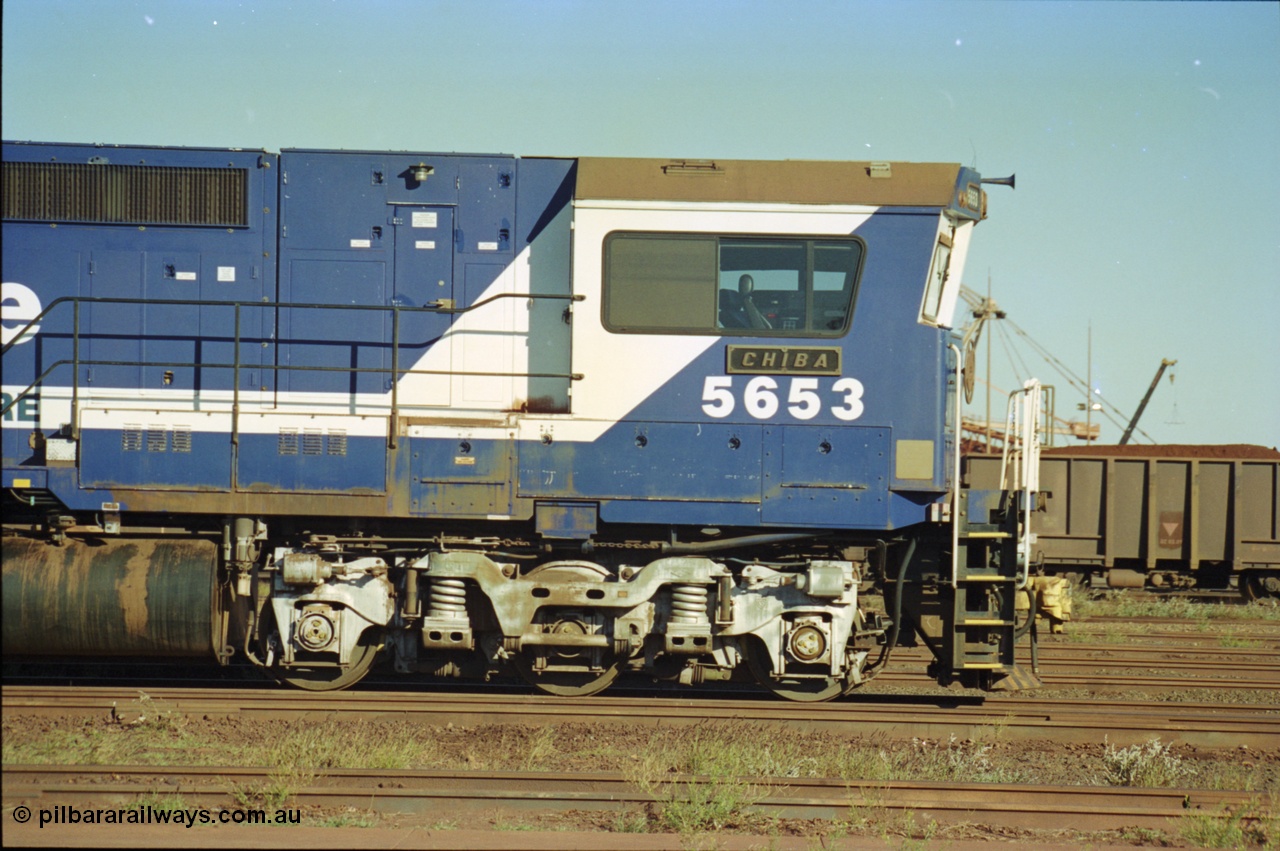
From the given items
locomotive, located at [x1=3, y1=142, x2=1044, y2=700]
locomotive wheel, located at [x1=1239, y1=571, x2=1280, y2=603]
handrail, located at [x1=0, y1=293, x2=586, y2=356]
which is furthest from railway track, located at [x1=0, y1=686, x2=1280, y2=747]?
locomotive wheel, located at [x1=1239, y1=571, x2=1280, y2=603]

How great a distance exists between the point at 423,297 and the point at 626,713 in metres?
3.72

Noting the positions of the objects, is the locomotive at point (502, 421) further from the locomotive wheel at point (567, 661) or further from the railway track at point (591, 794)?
the railway track at point (591, 794)

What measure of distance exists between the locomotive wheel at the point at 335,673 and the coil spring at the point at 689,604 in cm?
245

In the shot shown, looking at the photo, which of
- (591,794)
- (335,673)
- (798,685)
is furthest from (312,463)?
(798,685)

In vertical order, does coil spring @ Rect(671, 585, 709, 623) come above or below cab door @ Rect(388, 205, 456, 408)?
below

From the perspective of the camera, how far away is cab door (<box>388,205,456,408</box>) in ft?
28.2

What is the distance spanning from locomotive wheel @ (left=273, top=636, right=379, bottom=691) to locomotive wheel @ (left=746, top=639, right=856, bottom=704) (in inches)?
121

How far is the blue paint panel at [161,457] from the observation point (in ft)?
26.6

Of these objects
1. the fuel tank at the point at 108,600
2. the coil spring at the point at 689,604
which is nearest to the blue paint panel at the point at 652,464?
the coil spring at the point at 689,604

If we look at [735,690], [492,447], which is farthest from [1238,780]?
[492,447]

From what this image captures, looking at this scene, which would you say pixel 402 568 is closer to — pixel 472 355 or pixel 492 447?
pixel 492 447

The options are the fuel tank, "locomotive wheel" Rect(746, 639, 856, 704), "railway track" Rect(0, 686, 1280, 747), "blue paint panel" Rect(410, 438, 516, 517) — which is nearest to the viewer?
"railway track" Rect(0, 686, 1280, 747)

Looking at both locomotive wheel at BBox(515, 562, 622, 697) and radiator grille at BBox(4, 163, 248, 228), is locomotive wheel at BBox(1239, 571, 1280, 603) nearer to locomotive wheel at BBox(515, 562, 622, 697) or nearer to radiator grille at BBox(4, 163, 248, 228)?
locomotive wheel at BBox(515, 562, 622, 697)

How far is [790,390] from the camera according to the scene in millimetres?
8195
